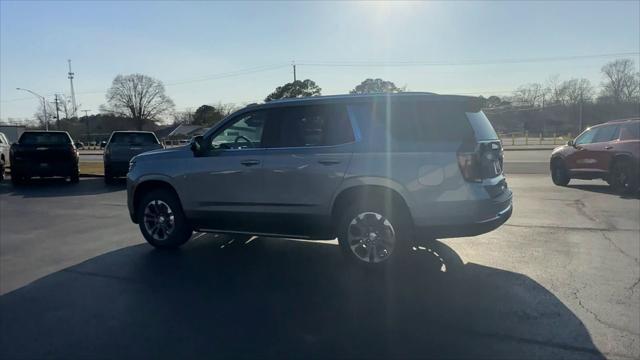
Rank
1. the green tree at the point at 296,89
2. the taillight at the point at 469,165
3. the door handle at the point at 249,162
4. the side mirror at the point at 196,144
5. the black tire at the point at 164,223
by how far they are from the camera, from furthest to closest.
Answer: the green tree at the point at 296,89
the black tire at the point at 164,223
the side mirror at the point at 196,144
the door handle at the point at 249,162
the taillight at the point at 469,165

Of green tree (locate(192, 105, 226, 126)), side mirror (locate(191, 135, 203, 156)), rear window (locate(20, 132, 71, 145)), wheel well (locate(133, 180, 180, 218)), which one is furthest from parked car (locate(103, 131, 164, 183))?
green tree (locate(192, 105, 226, 126))

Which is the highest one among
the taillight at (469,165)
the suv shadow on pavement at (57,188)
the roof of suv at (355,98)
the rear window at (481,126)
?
the roof of suv at (355,98)

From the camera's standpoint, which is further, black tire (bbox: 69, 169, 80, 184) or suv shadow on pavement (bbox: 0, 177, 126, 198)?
black tire (bbox: 69, 169, 80, 184)

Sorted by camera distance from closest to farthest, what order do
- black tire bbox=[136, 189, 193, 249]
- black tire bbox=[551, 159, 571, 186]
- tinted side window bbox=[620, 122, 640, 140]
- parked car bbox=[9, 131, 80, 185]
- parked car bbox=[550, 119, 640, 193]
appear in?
black tire bbox=[136, 189, 193, 249]
parked car bbox=[550, 119, 640, 193]
tinted side window bbox=[620, 122, 640, 140]
black tire bbox=[551, 159, 571, 186]
parked car bbox=[9, 131, 80, 185]

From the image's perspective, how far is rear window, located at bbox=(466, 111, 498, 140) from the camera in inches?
209

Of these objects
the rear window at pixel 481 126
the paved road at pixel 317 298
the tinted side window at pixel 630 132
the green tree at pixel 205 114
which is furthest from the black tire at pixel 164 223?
the green tree at pixel 205 114

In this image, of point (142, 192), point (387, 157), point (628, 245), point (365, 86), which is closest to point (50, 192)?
point (142, 192)

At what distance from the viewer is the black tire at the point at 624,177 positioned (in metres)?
11.3

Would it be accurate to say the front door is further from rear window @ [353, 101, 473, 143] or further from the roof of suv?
rear window @ [353, 101, 473, 143]

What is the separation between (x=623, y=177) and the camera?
1153 cm

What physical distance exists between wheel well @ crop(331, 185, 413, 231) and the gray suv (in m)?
0.01

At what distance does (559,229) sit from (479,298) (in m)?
3.75

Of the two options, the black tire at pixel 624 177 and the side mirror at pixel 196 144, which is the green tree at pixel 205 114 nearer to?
the black tire at pixel 624 177

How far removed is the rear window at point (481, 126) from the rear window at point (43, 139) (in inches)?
575
